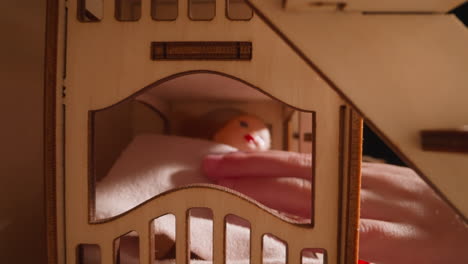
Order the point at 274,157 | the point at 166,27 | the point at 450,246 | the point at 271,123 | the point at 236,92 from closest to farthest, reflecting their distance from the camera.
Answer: the point at 166,27 < the point at 450,246 < the point at 274,157 < the point at 236,92 < the point at 271,123

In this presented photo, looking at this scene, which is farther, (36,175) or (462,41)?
(36,175)

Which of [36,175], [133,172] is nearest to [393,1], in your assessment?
[133,172]

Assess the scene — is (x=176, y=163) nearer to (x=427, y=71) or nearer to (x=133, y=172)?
(x=133, y=172)

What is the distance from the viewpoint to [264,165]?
3.01 feet

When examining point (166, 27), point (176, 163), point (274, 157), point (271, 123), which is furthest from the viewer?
point (271, 123)

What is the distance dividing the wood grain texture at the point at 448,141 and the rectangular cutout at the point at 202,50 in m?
0.38

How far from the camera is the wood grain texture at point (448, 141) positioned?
0.28 m

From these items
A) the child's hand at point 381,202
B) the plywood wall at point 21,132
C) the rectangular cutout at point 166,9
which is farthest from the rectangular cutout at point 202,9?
the child's hand at point 381,202

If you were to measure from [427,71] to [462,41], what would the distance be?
43 mm

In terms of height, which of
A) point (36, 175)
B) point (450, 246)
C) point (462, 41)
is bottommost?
point (450, 246)

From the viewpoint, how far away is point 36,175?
3.22 feet

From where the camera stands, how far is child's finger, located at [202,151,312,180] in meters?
0.91

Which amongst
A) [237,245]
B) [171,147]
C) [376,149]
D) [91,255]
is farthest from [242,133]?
[376,149]

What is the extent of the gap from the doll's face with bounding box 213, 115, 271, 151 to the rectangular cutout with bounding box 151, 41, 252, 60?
0.86m
